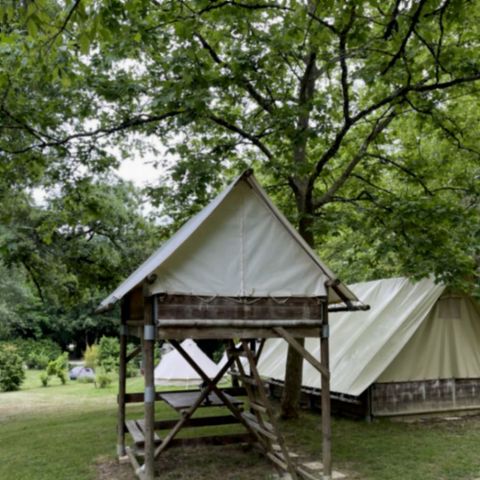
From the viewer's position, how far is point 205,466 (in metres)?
7.10

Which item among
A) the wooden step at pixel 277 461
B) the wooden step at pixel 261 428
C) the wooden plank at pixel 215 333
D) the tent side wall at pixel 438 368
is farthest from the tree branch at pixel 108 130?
the tent side wall at pixel 438 368

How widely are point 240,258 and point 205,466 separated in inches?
118

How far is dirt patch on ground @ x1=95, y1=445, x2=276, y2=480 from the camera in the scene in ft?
21.8

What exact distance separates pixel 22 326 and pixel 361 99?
3014cm

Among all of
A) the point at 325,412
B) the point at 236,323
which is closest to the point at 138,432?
the point at 236,323

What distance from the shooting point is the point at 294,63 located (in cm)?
1016

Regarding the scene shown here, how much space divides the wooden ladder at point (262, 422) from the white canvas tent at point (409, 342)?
9.44 feet

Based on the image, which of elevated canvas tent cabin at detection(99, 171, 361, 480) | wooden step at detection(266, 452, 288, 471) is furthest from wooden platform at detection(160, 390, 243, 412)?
wooden step at detection(266, 452, 288, 471)

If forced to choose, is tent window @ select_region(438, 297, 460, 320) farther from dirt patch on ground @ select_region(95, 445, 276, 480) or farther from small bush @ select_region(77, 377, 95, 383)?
small bush @ select_region(77, 377, 95, 383)

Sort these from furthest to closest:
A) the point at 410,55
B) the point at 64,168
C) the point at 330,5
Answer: the point at 64,168
the point at 410,55
the point at 330,5

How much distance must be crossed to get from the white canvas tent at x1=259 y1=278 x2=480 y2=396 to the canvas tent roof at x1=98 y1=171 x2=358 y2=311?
385 centimetres

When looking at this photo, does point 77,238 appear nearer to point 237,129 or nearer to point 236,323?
point 237,129

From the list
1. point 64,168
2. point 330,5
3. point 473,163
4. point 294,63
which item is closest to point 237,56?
point 294,63

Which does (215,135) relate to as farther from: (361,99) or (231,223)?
(231,223)
